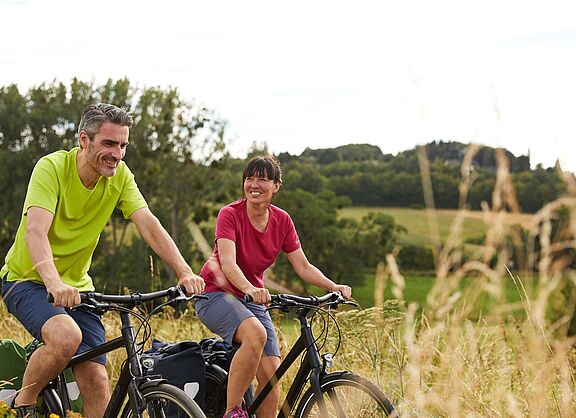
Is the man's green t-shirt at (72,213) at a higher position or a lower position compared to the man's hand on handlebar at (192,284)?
higher

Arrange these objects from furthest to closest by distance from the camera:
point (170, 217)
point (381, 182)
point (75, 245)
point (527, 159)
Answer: point (381, 182), point (170, 217), point (75, 245), point (527, 159)

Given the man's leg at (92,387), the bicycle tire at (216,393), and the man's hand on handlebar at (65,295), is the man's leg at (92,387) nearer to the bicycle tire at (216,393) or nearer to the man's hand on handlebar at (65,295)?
the bicycle tire at (216,393)

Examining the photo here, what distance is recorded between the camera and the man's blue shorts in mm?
4207

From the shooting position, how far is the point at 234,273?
444 centimetres

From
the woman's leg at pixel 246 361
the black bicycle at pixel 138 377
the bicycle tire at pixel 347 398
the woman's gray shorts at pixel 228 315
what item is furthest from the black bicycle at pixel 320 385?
the black bicycle at pixel 138 377

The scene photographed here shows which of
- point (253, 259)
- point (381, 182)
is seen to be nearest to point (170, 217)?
point (381, 182)

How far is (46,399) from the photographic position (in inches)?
A: 176

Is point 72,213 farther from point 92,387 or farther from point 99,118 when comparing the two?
point 92,387

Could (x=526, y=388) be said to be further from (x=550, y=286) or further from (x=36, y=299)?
(x=36, y=299)

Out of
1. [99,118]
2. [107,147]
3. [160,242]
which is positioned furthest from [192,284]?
[99,118]

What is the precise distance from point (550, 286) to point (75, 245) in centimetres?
232

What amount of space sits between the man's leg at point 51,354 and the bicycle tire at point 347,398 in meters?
1.09

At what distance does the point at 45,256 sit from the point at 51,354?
484mm

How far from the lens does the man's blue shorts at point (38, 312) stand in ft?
13.8
